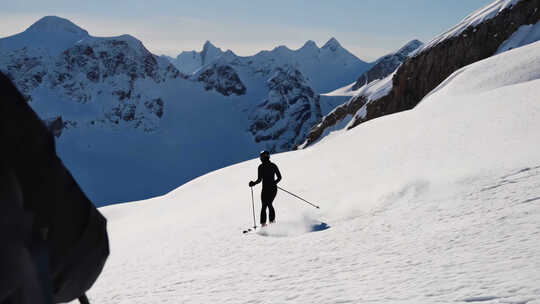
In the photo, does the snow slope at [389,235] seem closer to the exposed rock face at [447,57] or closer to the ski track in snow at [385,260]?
the ski track in snow at [385,260]

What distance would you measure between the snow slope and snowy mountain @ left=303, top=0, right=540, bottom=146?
27.3 m

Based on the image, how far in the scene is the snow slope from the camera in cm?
435

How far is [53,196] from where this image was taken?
1.00 m

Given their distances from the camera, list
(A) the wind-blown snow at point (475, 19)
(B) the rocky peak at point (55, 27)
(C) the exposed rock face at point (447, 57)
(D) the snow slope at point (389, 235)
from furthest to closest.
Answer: (B) the rocky peak at point (55, 27)
(A) the wind-blown snow at point (475, 19)
(C) the exposed rock face at point (447, 57)
(D) the snow slope at point (389, 235)

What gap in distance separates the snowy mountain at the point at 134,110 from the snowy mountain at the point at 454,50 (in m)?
95.1

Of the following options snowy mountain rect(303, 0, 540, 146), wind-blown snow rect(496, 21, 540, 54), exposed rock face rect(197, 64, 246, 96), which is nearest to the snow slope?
wind-blown snow rect(496, 21, 540, 54)

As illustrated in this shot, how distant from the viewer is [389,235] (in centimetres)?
659

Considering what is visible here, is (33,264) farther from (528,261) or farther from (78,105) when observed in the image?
(78,105)

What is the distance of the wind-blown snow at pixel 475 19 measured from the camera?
4384 cm

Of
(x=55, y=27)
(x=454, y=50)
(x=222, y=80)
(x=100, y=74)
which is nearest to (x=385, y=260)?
(x=454, y=50)

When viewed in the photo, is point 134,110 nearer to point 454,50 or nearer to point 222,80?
point 222,80

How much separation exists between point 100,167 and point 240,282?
464 ft

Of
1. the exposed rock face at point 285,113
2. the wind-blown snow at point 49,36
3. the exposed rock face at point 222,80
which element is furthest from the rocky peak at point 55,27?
the exposed rock face at point 285,113

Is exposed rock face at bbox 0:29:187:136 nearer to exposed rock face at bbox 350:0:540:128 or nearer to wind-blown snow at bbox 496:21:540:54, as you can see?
exposed rock face at bbox 350:0:540:128
